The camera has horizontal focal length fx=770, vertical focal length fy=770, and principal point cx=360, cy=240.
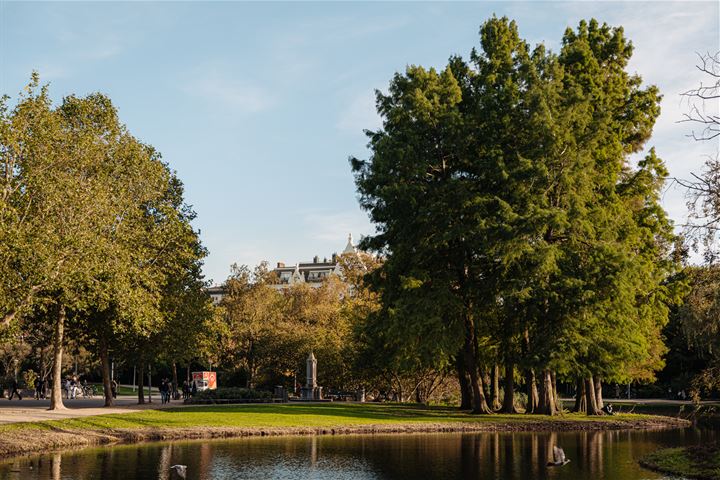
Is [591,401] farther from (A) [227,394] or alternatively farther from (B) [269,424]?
(B) [269,424]

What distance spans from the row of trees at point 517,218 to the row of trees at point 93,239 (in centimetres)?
1202

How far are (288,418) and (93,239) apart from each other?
1264 centimetres

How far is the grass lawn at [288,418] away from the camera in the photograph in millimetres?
33281

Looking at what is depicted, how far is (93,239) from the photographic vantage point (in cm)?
3378

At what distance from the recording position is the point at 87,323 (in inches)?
1731

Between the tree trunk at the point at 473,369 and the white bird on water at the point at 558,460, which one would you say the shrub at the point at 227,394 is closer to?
the tree trunk at the point at 473,369

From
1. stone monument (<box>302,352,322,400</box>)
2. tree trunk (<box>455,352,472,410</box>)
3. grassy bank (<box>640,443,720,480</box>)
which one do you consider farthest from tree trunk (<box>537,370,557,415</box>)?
grassy bank (<box>640,443,720,480</box>)

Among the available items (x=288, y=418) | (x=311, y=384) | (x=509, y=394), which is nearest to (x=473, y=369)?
(x=509, y=394)

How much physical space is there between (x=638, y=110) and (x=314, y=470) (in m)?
33.9

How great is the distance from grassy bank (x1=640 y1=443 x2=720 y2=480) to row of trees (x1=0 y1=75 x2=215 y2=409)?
77.7 ft

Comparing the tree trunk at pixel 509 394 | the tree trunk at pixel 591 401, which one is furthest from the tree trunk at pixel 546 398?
the tree trunk at pixel 591 401

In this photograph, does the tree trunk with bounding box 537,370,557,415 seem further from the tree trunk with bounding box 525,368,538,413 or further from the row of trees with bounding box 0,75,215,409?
the row of trees with bounding box 0,75,215,409

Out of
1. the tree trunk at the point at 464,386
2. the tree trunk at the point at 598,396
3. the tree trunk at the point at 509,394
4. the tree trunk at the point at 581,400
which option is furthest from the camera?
the tree trunk at the point at 598,396

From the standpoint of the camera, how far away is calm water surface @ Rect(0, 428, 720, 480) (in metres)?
22.1
